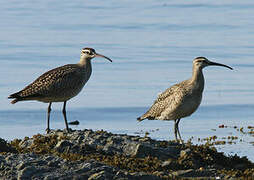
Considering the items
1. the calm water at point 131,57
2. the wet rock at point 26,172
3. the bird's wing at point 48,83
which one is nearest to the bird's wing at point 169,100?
the calm water at point 131,57

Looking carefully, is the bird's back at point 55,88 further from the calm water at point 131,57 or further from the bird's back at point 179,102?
the calm water at point 131,57

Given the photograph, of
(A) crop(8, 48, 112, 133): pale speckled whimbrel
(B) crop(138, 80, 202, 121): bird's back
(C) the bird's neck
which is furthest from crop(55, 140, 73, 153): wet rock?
(C) the bird's neck

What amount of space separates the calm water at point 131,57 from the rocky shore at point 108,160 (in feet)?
9.29

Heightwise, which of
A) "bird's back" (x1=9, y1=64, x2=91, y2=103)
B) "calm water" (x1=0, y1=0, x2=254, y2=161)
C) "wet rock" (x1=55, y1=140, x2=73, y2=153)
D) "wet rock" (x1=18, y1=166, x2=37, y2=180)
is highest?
"bird's back" (x1=9, y1=64, x2=91, y2=103)

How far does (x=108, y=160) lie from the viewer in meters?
12.1

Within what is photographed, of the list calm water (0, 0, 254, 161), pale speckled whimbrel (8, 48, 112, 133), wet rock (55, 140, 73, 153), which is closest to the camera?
wet rock (55, 140, 73, 153)

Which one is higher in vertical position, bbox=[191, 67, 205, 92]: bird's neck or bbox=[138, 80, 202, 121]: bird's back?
bbox=[191, 67, 205, 92]: bird's neck

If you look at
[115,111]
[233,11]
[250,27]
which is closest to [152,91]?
[115,111]

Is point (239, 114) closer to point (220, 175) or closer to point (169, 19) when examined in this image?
point (220, 175)

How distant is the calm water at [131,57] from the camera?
2017cm

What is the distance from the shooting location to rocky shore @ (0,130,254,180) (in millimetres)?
10453

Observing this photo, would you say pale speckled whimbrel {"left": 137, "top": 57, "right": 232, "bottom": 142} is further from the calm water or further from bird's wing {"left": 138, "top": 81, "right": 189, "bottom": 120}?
the calm water

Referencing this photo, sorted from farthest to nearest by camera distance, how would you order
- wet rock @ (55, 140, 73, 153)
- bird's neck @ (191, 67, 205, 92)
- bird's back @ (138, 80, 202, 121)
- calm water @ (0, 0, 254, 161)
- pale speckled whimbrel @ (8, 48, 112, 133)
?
calm water @ (0, 0, 254, 161) < bird's neck @ (191, 67, 205, 92) < pale speckled whimbrel @ (8, 48, 112, 133) < bird's back @ (138, 80, 202, 121) < wet rock @ (55, 140, 73, 153)

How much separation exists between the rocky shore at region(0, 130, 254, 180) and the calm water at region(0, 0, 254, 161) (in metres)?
2.83
